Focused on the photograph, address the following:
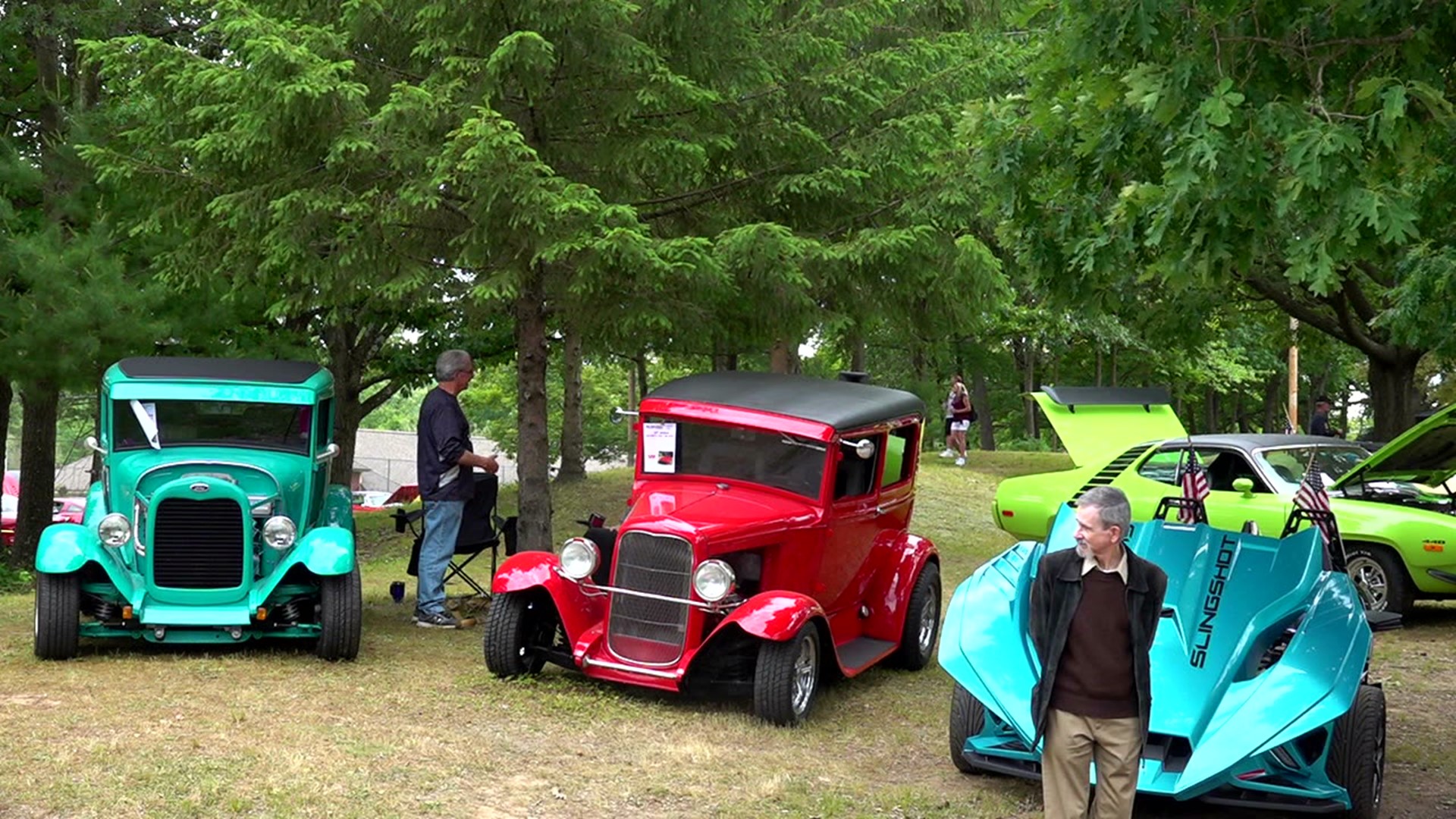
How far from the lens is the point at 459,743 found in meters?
7.73

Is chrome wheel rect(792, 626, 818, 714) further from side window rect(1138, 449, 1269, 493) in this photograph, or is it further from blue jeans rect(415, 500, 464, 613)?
side window rect(1138, 449, 1269, 493)

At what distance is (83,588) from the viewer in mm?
9648

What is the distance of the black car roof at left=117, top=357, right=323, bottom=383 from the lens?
10.6 meters

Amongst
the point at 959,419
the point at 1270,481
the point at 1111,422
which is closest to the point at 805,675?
the point at 1270,481

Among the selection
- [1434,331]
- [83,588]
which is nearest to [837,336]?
[1434,331]

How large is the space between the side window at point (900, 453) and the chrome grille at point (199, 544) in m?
4.24

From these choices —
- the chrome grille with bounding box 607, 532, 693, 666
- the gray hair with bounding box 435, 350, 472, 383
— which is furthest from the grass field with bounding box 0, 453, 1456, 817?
the gray hair with bounding box 435, 350, 472, 383

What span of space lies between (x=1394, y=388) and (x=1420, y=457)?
14045 millimetres

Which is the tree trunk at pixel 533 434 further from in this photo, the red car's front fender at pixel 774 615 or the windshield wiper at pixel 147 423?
the red car's front fender at pixel 774 615

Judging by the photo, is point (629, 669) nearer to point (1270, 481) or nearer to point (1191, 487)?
point (1191, 487)

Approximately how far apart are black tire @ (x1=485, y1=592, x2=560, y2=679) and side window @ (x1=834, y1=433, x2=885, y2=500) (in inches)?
77.2

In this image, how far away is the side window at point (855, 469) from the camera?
952 cm

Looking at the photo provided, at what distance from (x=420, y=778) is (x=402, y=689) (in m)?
2.09

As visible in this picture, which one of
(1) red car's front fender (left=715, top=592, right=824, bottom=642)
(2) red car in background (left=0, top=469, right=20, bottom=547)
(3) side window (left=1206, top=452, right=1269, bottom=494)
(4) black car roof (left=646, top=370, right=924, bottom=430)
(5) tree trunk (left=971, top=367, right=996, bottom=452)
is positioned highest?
(4) black car roof (left=646, top=370, right=924, bottom=430)
